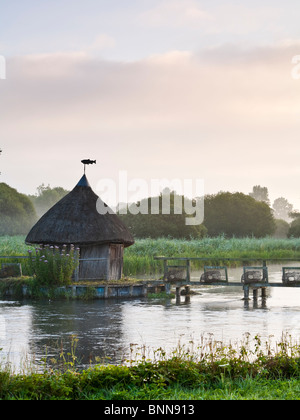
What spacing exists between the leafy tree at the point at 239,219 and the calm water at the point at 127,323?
4806cm

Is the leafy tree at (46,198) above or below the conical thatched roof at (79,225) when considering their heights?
above

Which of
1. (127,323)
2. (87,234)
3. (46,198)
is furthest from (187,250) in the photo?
(46,198)

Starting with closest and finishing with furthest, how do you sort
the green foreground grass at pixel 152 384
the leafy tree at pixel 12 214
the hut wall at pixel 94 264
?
1. the green foreground grass at pixel 152 384
2. the hut wall at pixel 94 264
3. the leafy tree at pixel 12 214

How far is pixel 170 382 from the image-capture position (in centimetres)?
793

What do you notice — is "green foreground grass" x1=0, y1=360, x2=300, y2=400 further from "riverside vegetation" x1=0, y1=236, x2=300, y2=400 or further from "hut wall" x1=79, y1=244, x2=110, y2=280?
"hut wall" x1=79, y1=244, x2=110, y2=280

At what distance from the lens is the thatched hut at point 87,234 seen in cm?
2466

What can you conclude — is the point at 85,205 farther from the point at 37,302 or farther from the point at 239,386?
the point at 239,386

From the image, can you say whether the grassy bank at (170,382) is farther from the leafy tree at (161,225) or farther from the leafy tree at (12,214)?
the leafy tree at (12,214)

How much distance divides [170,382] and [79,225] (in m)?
17.3

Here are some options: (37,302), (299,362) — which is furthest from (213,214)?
(299,362)

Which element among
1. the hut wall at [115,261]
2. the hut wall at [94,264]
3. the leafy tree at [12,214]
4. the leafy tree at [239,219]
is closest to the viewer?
the hut wall at [94,264]

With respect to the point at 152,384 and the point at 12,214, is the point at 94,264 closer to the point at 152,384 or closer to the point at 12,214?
the point at 152,384

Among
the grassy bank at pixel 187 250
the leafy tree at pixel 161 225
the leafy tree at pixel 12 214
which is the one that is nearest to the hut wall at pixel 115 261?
the grassy bank at pixel 187 250
